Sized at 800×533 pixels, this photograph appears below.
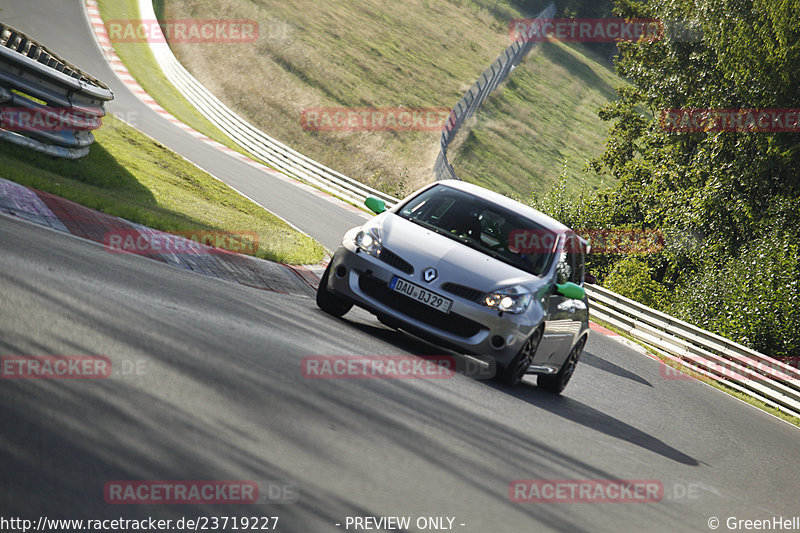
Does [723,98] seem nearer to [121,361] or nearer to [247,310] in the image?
[247,310]

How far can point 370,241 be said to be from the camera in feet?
27.4

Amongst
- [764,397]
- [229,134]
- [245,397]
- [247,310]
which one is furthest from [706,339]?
[229,134]

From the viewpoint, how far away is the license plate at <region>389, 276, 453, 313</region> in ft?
25.7

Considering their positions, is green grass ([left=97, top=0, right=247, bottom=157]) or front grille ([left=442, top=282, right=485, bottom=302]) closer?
front grille ([left=442, top=282, right=485, bottom=302])

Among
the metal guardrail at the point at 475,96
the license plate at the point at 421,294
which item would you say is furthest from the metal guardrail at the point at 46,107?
the metal guardrail at the point at 475,96

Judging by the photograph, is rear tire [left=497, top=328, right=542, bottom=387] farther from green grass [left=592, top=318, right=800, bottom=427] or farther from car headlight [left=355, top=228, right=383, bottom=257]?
green grass [left=592, top=318, right=800, bottom=427]

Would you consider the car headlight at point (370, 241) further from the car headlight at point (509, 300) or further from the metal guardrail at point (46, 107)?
the metal guardrail at point (46, 107)

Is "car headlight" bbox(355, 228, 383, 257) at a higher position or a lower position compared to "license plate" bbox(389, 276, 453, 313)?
higher

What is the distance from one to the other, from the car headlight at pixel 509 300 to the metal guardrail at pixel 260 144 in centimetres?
2073

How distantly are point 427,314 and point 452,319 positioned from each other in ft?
0.77

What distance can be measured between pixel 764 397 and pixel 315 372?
13.0 metres

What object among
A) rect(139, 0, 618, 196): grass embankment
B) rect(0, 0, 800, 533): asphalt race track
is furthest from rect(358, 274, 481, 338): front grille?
rect(139, 0, 618, 196): grass embankment

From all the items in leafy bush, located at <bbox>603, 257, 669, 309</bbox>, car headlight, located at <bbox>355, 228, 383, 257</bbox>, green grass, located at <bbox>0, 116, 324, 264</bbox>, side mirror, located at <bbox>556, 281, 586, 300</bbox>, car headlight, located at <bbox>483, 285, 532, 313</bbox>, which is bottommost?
green grass, located at <bbox>0, 116, 324, 264</bbox>

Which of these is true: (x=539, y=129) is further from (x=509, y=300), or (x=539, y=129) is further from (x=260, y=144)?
(x=509, y=300)
